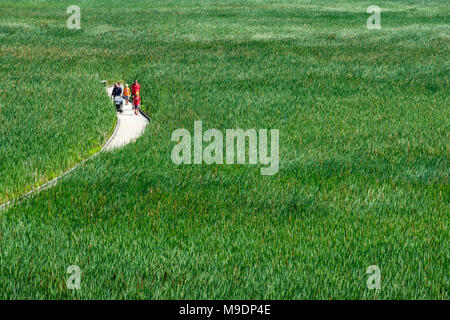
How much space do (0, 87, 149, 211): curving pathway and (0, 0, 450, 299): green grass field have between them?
13.0 inches

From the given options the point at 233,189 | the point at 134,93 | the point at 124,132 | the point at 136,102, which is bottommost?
the point at 233,189

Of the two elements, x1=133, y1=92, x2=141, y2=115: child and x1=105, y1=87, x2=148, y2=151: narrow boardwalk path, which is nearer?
x1=105, y1=87, x2=148, y2=151: narrow boardwalk path

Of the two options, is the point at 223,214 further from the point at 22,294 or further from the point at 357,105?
the point at 357,105

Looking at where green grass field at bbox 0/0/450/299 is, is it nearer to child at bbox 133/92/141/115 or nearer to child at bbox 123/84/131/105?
child at bbox 133/92/141/115

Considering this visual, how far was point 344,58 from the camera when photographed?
2964cm

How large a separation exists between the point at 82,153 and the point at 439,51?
25528mm

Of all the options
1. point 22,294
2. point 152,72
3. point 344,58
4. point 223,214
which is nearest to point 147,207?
point 223,214

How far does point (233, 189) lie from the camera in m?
10.7

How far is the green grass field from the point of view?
699 cm

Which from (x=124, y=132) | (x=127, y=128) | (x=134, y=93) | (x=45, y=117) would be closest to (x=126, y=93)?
(x=134, y=93)

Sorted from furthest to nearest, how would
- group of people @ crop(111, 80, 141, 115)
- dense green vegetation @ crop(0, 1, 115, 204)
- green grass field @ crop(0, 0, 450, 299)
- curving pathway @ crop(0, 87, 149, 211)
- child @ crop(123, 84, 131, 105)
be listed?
child @ crop(123, 84, 131, 105)
group of people @ crop(111, 80, 141, 115)
dense green vegetation @ crop(0, 1, 115, 204)
curving pathway @ crop(0, 87, 149, 211)
green grass field @ crop(0, 0, 450, 299)

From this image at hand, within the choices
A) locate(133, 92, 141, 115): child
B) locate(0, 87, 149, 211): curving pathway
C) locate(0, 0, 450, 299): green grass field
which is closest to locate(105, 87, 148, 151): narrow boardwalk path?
locate(0, 87, 149, 211): curving pathway

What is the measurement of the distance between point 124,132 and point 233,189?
597 cm

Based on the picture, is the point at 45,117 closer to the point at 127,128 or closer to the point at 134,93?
the point at 127,128
